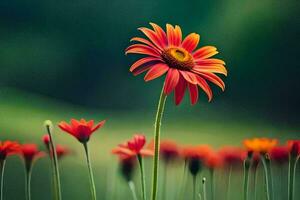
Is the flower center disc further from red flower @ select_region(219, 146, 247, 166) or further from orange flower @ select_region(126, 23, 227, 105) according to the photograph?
red flower @ select_region(219, 146, 247, 166)

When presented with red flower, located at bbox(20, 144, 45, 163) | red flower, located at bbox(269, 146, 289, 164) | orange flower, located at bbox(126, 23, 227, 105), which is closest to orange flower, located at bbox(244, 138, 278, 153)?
red flower, located at bbox(269, 146, 289, 164)

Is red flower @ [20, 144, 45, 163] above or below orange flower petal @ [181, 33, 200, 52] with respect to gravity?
below

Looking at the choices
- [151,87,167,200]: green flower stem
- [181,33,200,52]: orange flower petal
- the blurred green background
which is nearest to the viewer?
[151,87,167,200]: green flower stem

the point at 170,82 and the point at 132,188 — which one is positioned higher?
the point at 170,82

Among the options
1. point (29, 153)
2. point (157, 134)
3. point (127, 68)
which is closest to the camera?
point (157, 134)

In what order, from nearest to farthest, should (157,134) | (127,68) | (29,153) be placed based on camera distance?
(157,134)
(29,153)
(127,68)

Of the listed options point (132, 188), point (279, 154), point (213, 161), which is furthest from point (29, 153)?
point (279, 154)

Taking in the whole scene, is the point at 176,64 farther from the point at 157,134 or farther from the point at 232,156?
the point at 232,156
